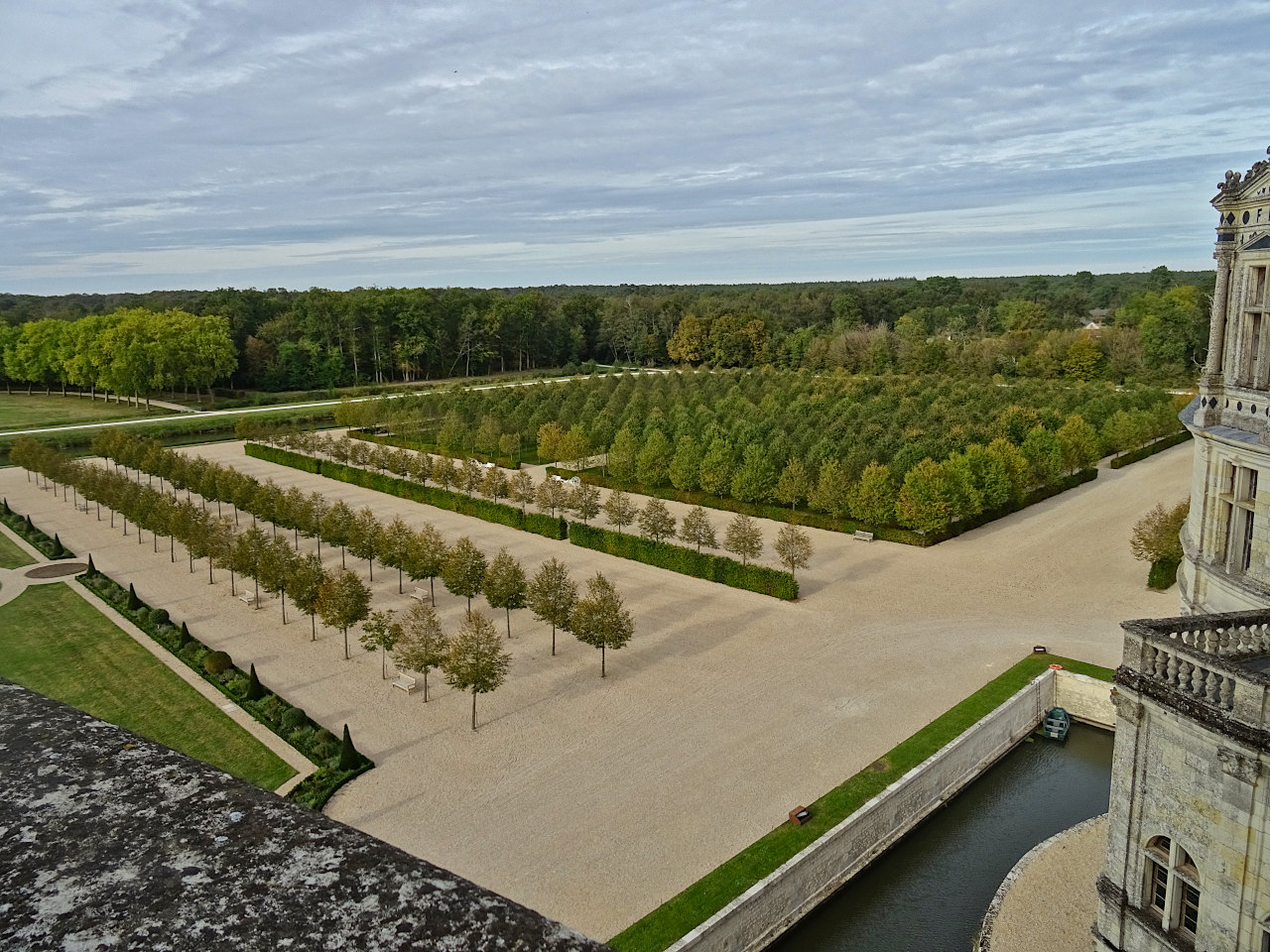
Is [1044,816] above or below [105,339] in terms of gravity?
below

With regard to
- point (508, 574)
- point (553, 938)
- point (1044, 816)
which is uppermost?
point (553, 938)

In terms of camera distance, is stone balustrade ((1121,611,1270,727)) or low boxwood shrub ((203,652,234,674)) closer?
stone balustrade ((1121,611,1270,727))

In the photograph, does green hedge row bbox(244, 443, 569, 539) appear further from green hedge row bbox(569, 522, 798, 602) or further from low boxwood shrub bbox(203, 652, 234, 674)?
low boxwood shrub bbox(203, 652, 234, 674)

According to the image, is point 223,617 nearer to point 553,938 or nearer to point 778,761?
point 778,761

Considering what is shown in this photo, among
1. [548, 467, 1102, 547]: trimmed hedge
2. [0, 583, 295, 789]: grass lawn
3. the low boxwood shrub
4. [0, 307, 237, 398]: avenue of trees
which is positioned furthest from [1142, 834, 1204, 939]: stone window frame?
[0, 307, 237, 398]: avenue of trees

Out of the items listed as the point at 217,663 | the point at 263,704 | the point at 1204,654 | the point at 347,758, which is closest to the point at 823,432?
the point at 217,663

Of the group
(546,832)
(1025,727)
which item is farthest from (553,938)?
(1025,727)
